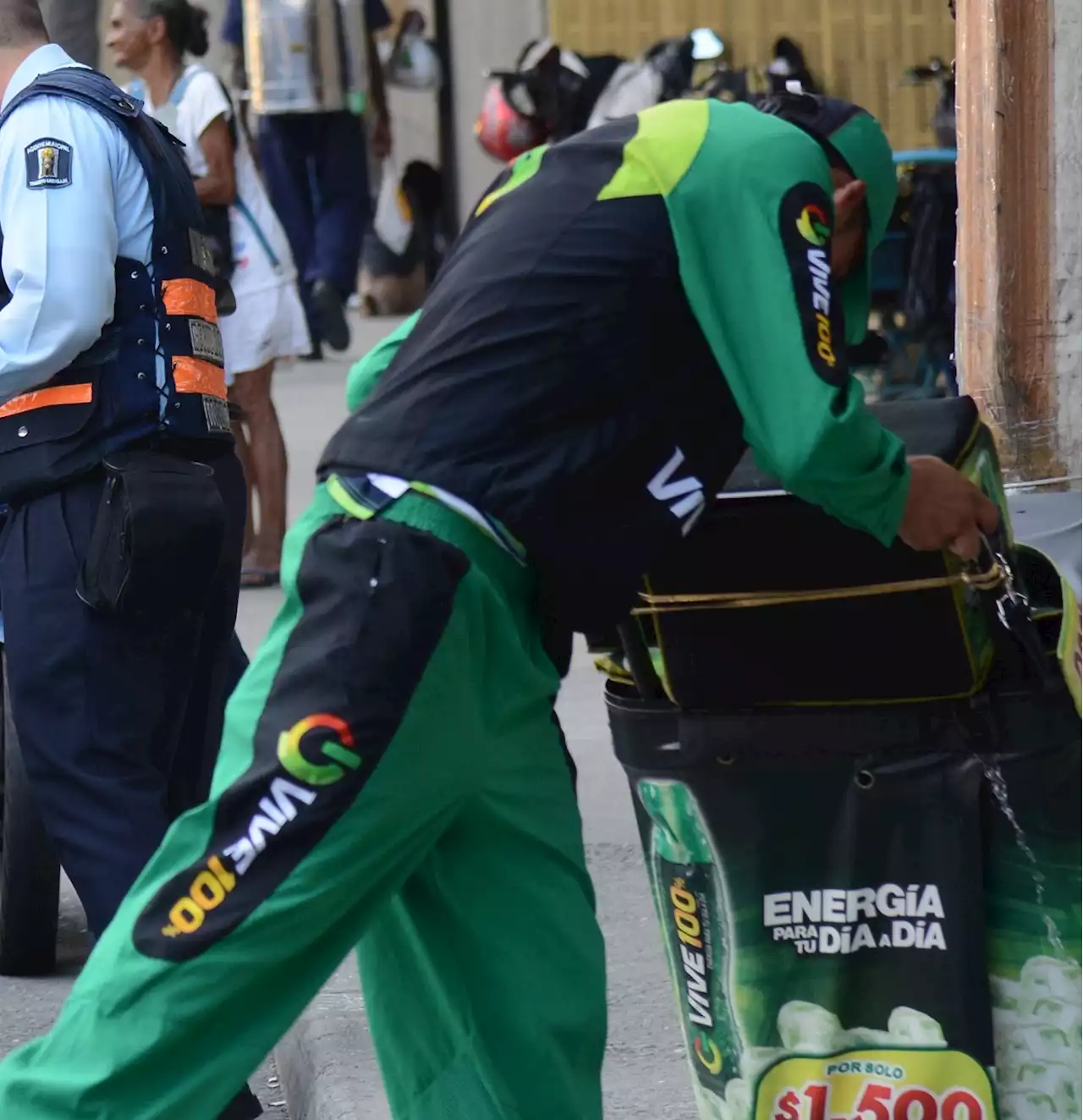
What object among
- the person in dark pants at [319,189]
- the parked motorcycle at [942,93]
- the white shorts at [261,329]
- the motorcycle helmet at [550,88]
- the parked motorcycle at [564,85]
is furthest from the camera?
the person in dark pants at [319,189]

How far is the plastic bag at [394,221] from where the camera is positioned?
14.7 metres

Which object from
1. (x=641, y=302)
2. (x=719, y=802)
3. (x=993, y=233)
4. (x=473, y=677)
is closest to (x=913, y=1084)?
(x=719, y=802)

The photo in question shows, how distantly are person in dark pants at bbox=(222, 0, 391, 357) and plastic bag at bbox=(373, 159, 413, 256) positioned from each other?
5.69ft

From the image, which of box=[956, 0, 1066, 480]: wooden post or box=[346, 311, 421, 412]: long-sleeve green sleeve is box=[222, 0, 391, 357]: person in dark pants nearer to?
box=[956, 0, 1066, 480]: wooden post

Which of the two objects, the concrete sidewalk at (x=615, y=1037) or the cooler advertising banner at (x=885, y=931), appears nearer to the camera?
the cooler advertising banner at (x=885, y=931)

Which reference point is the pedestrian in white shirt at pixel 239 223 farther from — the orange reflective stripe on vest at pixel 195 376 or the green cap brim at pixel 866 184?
the green cap brim at pixel 866 184

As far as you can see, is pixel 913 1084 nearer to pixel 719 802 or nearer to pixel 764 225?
pixel 719 802

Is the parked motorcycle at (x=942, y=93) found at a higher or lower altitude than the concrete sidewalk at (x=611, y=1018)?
higher

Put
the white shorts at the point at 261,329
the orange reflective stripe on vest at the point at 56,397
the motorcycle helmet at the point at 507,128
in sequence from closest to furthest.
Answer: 1. the orange reflective stripe on vest at the point at 56,397
2. the white shorts at the point at 261,329
3. the motorcycle helmet at the point at 507,128

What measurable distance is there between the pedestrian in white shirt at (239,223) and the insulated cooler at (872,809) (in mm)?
4390

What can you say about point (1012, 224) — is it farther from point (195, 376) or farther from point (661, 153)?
point (195, 376)

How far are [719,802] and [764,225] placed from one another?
32.6 inches

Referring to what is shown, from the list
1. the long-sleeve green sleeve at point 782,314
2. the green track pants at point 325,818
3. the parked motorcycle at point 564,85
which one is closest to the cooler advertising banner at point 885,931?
the green track pants at point 325,818

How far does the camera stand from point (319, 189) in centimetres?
1276
